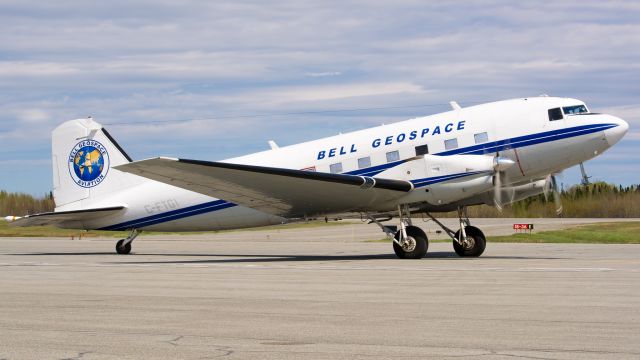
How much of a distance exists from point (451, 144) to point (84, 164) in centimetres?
1466

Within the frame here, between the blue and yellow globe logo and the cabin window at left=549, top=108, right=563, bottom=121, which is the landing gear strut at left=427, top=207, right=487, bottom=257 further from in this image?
the blue and yellow globe logo

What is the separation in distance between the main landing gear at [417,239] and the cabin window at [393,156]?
58.2 inches

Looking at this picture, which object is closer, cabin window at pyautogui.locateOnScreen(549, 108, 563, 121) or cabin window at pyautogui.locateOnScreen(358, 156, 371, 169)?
cabin window at pyautogui.locateOnScreen(549, 108, 563, 121)

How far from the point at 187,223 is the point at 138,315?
1896 cm

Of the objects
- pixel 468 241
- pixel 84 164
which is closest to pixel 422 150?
pixel 468 241

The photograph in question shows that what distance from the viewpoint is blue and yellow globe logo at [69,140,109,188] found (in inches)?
1359

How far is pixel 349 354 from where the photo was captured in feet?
32.5

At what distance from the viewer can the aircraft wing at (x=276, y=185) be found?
2642cm

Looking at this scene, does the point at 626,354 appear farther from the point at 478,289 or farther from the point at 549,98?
the point at 549,98

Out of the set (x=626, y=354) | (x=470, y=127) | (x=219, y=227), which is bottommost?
(x=626, y=354)

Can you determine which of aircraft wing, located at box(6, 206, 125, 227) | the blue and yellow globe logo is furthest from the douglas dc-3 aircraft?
the blue and yellow globe logo

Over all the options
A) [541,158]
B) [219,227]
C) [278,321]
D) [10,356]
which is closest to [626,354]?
[278,321]

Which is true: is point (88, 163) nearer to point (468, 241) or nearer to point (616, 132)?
point (468, 241)

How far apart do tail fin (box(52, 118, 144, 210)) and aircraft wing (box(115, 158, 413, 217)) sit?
6618 millimetres
